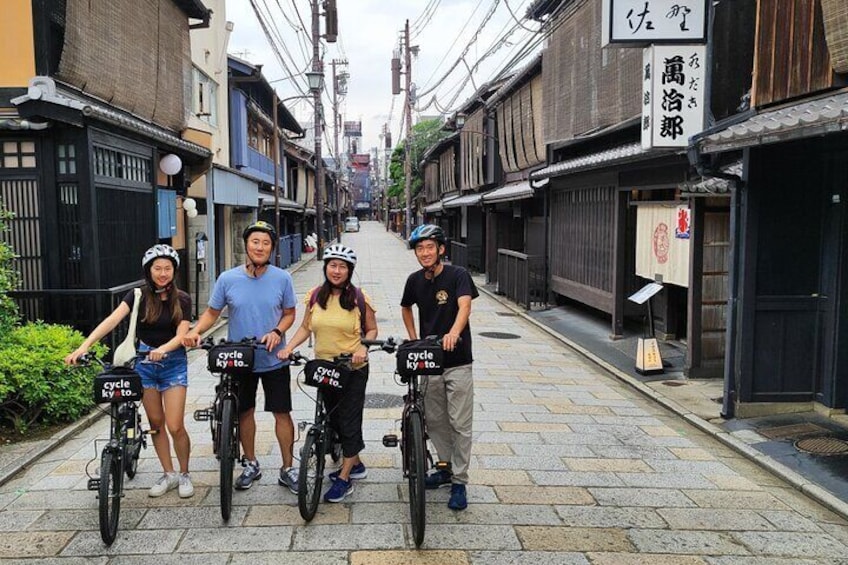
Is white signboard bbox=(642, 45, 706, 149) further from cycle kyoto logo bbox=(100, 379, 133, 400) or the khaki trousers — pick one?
cycle kyoto logo bbox=(100, 379, 133, 400)

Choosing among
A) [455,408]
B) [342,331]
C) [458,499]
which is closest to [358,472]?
[458,499]

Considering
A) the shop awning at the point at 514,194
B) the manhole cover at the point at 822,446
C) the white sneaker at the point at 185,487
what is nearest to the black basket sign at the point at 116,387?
the white sneaker at the point at 185,487

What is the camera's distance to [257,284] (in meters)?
5.58

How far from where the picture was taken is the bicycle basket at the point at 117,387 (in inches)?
196

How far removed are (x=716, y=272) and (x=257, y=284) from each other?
7.46m

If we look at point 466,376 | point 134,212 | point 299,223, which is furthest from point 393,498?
point 299,223

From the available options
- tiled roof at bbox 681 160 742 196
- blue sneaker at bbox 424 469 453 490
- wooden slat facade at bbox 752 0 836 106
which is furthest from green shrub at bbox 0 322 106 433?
wooden slat facade at bbox 752 0 836 106

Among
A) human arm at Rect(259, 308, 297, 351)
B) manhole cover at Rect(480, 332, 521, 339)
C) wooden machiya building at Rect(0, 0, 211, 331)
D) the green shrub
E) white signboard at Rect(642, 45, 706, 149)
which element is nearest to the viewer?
human arm at Rect(259, 308, 297, 351)

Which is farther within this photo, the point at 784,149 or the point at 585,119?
the point at 585,119

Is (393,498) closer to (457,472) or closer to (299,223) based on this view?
(457,472)

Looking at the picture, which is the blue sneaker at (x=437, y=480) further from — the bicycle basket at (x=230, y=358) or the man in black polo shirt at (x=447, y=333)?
the bicycle basket at (x=230, y=358)

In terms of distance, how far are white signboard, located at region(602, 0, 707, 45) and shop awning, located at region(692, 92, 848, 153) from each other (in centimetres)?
174

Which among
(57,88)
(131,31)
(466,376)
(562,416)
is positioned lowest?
(562,416)

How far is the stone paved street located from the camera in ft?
15.7
